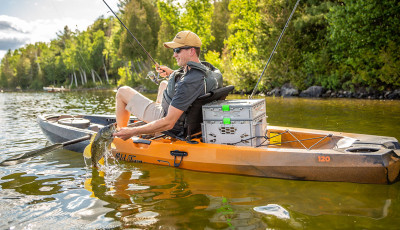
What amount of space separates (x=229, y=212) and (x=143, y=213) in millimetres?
936

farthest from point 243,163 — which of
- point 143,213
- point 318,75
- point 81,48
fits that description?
point 81,48

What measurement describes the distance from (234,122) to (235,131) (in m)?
0.16

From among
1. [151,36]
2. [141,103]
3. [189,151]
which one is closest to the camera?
[189,151]

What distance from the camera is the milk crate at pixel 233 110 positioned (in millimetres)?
4562

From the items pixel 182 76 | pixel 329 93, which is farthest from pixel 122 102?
pixel 329 93

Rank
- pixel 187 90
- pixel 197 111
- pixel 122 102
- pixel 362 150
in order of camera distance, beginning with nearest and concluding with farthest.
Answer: pixel 362 150
pixel 187 90
pixel 197 111
pixel 122 102

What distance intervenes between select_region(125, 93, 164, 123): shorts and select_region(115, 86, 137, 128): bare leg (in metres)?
0.09

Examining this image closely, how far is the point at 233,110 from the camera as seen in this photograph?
4.64 m

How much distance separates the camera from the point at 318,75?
22.4 metres

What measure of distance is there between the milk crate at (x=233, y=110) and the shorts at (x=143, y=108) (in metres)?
0.95

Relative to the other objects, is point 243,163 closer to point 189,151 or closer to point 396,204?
point 189,151

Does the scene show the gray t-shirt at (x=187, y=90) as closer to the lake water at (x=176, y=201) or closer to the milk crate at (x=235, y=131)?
the milk crate at (x=235, y=131)

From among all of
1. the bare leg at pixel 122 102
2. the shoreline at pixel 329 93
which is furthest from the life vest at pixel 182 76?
the shoreline at pixel 329 93

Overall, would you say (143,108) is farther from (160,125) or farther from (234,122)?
(234,122)
